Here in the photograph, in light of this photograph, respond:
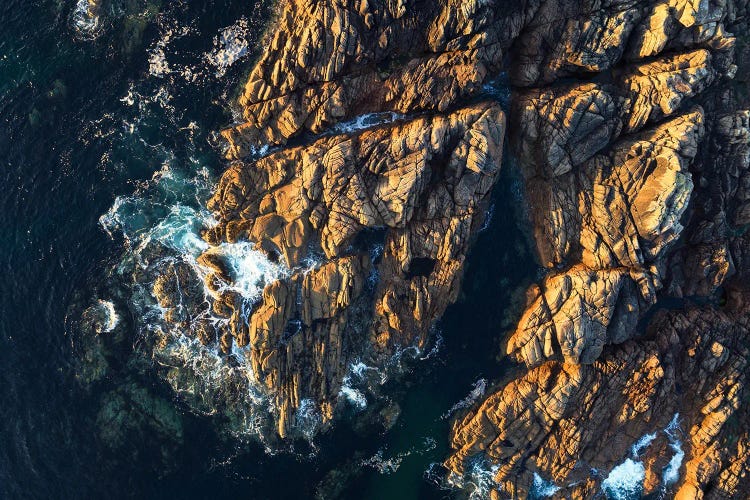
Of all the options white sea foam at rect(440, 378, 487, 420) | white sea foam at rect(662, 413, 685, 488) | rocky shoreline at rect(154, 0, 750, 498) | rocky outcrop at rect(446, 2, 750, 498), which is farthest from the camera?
white sea foam at rect(440, 378, 487, 420)

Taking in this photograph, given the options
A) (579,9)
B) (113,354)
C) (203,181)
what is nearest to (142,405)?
(113,354)

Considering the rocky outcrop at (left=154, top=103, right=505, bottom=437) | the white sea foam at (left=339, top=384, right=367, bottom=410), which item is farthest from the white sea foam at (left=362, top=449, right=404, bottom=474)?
the rocky outcrop at (left=154, top=103, right=505, bottom=437)

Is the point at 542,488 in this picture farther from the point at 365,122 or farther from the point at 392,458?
the point at 365,122

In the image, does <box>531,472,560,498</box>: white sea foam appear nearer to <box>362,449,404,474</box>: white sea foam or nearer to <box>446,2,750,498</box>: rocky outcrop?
<box>446,2,750,498</box>: rocky outcrop

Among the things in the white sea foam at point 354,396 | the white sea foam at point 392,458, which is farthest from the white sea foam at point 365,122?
the white sea foam at point 392,458

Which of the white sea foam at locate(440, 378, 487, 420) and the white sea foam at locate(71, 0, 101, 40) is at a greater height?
the white sea foam at locate(71, 0, 101, 40)

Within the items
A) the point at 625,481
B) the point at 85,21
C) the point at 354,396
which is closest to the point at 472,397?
the point at 354,396

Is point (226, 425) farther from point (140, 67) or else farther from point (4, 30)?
point (4, 30)
